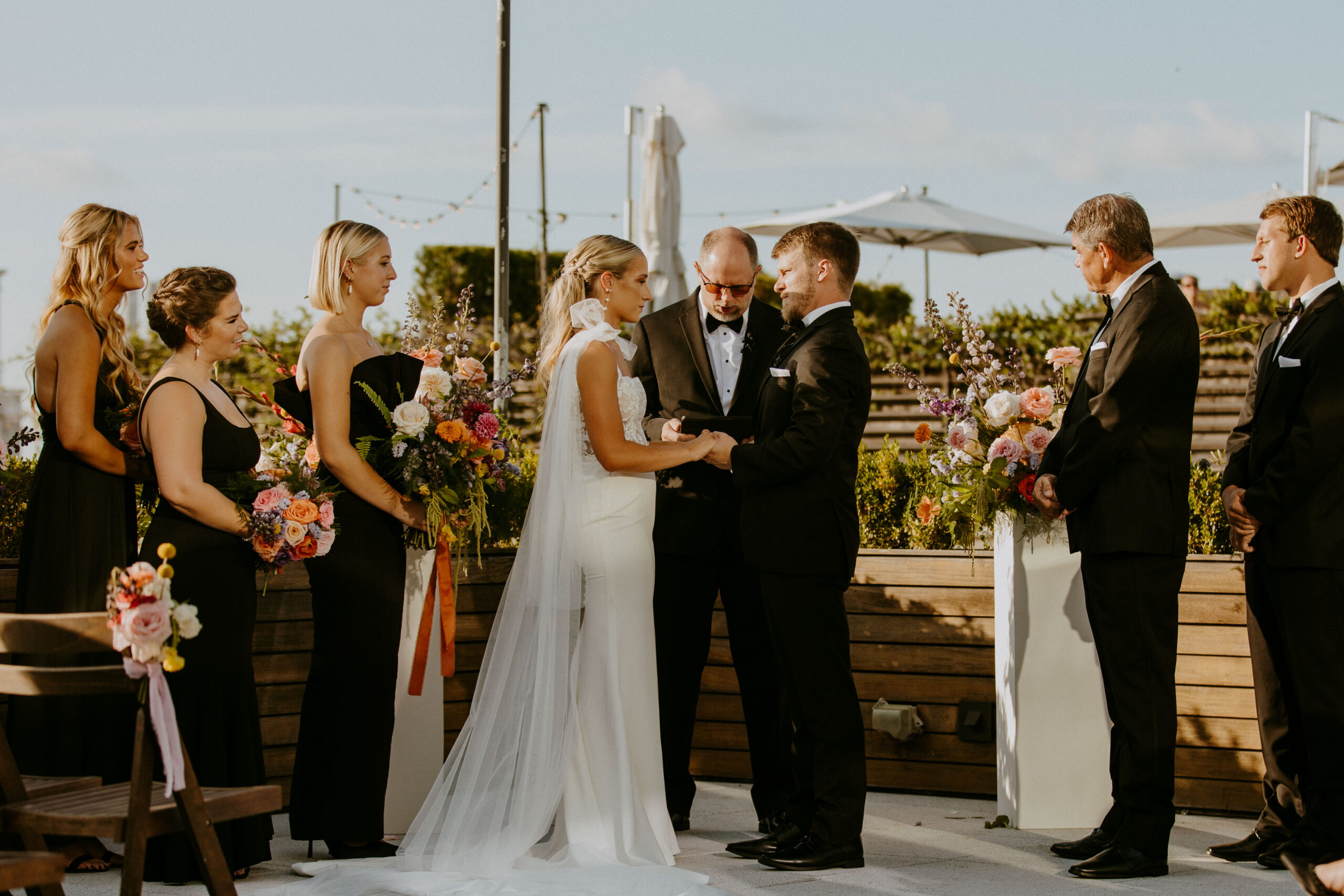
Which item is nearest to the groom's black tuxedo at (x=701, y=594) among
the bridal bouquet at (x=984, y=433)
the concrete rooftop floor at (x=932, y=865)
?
the concrete rooftop floor at (x=932, y=865)

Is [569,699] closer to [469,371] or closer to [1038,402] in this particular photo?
[469,371]

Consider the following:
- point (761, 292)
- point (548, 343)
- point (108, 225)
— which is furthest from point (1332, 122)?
point (108, 225)

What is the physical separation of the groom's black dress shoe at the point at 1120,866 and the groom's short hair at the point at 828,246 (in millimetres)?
1889

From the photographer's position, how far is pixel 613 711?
3.95 metres

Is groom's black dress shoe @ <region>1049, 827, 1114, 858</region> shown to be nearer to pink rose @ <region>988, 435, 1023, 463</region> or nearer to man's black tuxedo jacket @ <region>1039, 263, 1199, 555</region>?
man's black tuxedo jacket @ <region>1039, 263, 1199, 555</region>

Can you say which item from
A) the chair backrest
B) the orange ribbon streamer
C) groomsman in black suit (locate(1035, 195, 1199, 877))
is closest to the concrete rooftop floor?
groomsman in black suit (locate(1035, 195, 1199, 877))

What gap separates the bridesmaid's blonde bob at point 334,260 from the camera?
13.3 feet

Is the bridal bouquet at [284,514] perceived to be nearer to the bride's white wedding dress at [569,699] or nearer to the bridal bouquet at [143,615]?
the bride's white wedding dress at [569,699]

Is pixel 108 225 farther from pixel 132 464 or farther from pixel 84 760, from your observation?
pixel 84 760

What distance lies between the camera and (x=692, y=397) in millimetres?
4594

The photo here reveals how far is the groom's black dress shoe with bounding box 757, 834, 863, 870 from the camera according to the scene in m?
3.85

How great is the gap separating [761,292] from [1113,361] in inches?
649

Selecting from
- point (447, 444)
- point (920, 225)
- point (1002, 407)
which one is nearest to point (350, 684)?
point (447, 444)

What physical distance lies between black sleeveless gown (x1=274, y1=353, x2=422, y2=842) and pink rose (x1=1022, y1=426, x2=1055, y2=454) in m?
2.20
